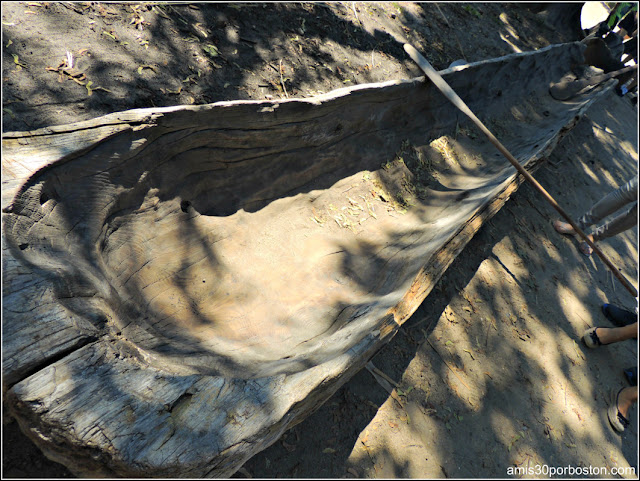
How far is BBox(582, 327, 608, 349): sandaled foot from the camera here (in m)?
3.32

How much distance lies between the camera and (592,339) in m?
3.32

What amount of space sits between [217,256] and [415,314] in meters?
1.52

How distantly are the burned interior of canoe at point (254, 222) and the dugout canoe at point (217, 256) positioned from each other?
11 millimetres

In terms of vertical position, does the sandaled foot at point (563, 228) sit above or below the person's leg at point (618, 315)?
above

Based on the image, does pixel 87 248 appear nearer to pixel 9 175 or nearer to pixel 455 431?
pixel 9 175

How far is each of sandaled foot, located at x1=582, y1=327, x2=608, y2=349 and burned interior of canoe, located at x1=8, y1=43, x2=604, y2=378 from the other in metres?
1.53

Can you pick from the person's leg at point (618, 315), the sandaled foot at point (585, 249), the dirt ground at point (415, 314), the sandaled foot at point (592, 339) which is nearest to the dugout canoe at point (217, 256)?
the dirt ground at point (415, 314)

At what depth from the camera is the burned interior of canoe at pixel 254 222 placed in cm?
159

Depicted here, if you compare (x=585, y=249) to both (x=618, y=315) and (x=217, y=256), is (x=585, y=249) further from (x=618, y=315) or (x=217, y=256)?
(x=217, y=256)

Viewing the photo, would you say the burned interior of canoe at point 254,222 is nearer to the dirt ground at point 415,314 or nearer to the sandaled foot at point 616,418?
the dirt ground at point 415,314

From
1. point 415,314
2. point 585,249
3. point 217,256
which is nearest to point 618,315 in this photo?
point 585,249

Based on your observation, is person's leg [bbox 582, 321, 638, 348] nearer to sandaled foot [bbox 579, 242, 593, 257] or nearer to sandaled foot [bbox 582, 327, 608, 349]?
sandaled foot [bbox 582, 327, 608, 349]

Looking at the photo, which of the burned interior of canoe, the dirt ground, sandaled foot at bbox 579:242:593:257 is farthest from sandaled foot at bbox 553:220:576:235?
the burned interior of canoe

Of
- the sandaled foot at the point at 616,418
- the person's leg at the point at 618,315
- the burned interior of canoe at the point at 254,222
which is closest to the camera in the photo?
the burned interior of canoe at the point at 254,222
